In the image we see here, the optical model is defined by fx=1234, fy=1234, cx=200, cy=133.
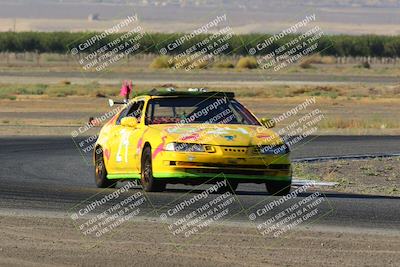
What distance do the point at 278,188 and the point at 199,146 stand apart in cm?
136

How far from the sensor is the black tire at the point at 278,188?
17.1 meters

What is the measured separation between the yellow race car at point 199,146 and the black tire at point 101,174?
52 centimetres

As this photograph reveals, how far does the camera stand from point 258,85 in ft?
262

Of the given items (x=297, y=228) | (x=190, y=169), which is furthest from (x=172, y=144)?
(x=297, y=228)

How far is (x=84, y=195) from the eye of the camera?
56.2ft

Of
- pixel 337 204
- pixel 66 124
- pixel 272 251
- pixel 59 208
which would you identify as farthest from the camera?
pixel 66 124

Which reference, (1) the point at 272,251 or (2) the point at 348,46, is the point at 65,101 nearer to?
(1) the point at 272,251

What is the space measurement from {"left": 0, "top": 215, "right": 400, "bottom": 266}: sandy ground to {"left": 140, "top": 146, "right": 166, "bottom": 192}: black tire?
3039 mm

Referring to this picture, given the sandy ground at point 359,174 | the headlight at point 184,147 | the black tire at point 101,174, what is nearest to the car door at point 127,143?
the black tire at point 101,174

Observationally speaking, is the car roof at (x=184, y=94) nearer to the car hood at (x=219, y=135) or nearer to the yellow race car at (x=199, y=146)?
the yellow race car at (x=199, y=146)

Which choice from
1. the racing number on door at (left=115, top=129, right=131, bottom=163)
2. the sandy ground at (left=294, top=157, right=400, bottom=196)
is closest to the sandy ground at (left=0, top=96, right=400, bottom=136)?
the sandy ground at (left=294, top=157, right=400, bottom=196)

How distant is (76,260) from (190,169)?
5736 millimetres

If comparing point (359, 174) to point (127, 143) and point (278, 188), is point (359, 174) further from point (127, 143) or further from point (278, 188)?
point (127, 143)

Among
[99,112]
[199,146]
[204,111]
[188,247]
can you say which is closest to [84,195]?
[199,146]
